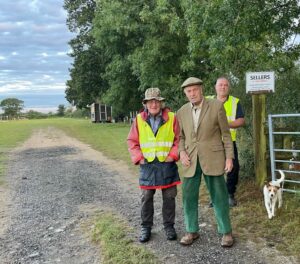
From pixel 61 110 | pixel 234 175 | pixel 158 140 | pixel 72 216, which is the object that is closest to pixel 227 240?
pixel 158 140

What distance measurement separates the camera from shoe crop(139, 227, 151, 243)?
565cm

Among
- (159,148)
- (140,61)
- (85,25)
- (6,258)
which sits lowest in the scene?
(6,258)

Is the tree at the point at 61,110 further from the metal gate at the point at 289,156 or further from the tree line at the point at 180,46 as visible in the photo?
the metal gate at the point at 289,156

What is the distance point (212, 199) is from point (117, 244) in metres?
1.29

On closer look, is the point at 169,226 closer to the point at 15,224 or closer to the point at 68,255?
the point at 68,255

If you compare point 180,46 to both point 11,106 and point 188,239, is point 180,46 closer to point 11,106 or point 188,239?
point 188,239

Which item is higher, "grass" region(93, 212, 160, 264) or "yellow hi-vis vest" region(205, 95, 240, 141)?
"yellow hi-vis vest" region(205, 95, 240, 141)

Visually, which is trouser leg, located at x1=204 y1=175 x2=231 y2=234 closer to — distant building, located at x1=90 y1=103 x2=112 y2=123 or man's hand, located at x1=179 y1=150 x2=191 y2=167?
man's hand, located at x1=179 y1=150 x2=191 y2=167

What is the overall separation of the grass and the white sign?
9.96 ft

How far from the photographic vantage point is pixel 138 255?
5.15m

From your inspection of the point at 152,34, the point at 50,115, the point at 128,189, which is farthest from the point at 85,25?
the point at 50,115

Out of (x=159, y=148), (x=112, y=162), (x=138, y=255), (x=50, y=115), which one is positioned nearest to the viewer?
(x=138, y=255)

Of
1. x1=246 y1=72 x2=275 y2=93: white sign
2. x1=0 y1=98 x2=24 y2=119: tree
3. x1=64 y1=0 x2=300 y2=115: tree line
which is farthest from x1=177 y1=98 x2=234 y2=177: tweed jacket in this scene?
x1=0 y1=98 x2=24 y2=119: tree

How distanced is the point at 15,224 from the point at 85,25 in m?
33.9
